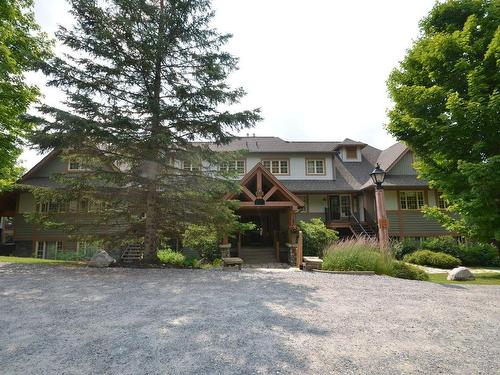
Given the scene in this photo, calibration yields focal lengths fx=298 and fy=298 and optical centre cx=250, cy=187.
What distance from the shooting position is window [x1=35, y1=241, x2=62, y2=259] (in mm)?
19734

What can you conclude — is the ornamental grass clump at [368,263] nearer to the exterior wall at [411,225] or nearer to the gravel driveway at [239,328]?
the gravel driveway at [239,328]

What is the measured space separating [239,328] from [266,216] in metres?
18.0

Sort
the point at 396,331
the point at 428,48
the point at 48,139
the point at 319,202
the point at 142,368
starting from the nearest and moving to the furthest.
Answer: the point at 142,368 → the point at 396,331 → the point at 48,139 → the point at 428,48 → the point at 319,202

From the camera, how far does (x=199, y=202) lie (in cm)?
1045

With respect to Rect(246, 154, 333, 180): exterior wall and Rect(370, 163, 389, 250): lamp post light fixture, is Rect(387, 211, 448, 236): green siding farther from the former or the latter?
Rect(370, 163, 389, 250): lamp post light fixture

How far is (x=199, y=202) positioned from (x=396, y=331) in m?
7.30

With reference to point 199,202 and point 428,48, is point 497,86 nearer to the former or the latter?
point 428,48

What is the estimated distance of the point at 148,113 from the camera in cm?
1045

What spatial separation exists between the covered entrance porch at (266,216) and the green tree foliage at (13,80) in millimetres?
10686

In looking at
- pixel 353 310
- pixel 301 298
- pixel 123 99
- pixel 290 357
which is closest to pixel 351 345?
pixel 290 357

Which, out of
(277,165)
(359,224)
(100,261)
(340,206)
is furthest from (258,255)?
(100,261)

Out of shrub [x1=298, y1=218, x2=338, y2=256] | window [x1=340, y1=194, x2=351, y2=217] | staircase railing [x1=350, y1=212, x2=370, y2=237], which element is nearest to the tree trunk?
shrub [x1=298, y1=218, x2=338, y2=256]

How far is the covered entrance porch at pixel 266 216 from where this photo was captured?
1692 cm

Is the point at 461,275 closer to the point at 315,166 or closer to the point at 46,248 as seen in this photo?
the point at 315,166
